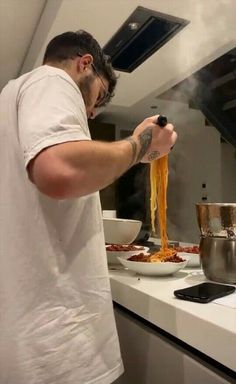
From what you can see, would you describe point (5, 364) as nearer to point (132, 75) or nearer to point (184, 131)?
point (132, 75)

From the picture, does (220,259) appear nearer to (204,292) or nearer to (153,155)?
(204,292)

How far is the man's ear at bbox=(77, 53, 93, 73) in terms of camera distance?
0.84 meters

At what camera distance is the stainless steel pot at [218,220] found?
0.90 metres

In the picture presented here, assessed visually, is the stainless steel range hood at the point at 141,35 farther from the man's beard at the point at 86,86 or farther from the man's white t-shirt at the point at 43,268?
the man's white t-shirt at the point at 43,268

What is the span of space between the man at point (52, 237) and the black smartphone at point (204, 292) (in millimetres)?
166

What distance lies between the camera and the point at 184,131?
280cm

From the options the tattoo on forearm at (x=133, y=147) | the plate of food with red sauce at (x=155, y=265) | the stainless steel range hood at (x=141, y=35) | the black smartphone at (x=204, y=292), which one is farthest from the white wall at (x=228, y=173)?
the tattoo on forearm at (x=133, y=147)

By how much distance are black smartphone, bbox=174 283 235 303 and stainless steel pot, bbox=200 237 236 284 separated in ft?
0.19

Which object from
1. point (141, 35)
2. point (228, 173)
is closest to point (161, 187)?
point (141, 35)

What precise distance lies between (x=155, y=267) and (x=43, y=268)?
0.36 metres

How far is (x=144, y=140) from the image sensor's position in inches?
31.2

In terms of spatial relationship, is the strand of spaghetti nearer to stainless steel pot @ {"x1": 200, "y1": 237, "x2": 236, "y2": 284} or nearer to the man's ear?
stainless steel pot @ {"x1": 200, "y1": 237, "x2": 236, "y2": 284}

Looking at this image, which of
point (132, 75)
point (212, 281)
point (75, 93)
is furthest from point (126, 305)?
point (132, 75)

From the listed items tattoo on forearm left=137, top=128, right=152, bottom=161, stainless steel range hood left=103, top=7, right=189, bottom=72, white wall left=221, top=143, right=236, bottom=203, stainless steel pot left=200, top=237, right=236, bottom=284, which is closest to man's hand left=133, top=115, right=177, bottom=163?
tattoo on forearm left=137, top=128, right=152, bottom=161
